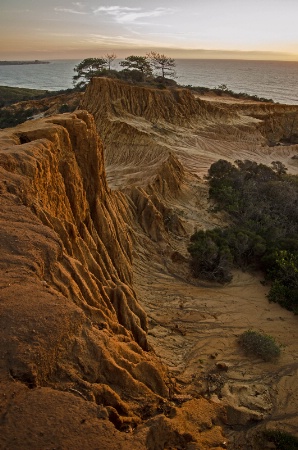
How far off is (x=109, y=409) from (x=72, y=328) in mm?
1036

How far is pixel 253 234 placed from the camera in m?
14.3

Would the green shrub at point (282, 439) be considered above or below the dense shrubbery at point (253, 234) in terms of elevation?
below

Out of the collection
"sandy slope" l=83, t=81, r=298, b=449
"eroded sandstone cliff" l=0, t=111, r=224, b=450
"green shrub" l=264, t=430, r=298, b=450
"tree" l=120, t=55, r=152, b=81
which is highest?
"tree" l=120, t=55, r=152, b=81

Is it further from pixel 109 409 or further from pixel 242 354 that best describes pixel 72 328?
pixel 242 354

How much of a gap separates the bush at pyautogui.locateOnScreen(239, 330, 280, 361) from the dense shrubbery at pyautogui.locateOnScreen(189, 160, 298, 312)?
2269 mm

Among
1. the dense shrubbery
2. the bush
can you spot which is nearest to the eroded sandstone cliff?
the bush

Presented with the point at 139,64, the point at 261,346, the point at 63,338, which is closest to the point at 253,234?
the point at 261,346

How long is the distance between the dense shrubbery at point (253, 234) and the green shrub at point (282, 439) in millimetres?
4582

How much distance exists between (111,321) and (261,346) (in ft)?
14.7

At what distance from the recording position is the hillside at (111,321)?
3895 mm

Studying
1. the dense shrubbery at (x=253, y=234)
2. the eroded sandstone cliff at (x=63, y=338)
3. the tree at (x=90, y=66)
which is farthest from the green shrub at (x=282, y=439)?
the tree at (x=90, y=66)

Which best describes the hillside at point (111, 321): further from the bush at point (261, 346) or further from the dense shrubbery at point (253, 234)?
the dense shrubbery at point (253, 234)

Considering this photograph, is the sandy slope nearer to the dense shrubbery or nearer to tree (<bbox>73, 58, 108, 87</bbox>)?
the dense shrubbery

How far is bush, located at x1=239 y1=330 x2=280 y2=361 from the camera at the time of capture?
8.73m
